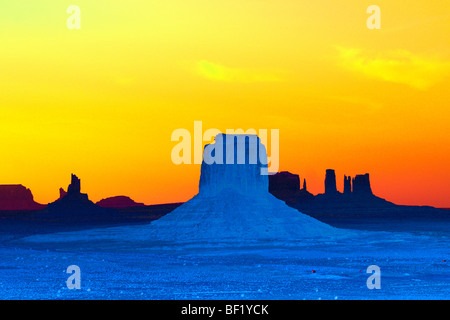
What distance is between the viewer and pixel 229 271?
39562mm

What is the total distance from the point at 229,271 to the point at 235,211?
3296 centimetres

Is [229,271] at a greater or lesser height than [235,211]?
lesser

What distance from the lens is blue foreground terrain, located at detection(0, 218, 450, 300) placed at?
96.6ft

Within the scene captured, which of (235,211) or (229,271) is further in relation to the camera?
(235,211)

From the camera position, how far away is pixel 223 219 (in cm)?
7125

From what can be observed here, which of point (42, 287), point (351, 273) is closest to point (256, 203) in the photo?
point (351, 273)

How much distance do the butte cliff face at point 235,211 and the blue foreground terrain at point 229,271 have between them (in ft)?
22.8

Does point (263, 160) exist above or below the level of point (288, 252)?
above

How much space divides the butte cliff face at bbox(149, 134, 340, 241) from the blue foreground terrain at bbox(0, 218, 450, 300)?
6955mm

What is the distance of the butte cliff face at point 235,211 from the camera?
69938mm
